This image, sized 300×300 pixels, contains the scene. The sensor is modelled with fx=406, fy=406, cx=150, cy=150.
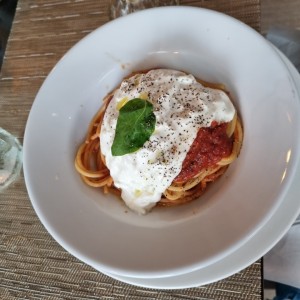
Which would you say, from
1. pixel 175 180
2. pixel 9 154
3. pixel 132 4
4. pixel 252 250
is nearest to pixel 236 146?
pixel 175 180

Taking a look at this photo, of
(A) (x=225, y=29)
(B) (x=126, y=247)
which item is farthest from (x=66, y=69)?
(B) (x=126, y=247)

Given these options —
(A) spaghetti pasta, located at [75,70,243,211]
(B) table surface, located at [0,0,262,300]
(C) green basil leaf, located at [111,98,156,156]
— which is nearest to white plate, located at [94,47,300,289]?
(B) table surface, located at [0,0,262,300]

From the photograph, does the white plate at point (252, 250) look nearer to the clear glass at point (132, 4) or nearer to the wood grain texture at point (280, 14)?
the clear glass at point (132, 4)

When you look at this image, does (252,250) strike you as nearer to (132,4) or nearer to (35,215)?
(35,215)

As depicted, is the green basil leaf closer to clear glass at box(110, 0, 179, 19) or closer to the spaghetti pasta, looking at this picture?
the spaghetti pasta

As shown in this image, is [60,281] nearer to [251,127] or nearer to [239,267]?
[239,267]
